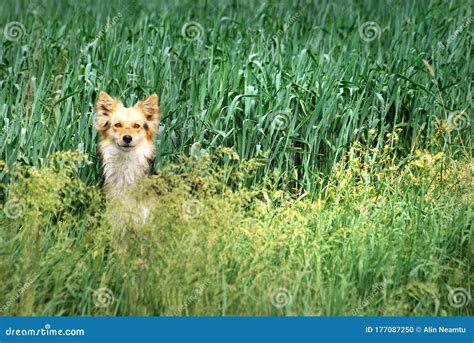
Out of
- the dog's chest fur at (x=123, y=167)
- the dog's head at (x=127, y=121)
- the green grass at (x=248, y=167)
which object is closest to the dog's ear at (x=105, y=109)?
the dog's head at (x=127, y=121)

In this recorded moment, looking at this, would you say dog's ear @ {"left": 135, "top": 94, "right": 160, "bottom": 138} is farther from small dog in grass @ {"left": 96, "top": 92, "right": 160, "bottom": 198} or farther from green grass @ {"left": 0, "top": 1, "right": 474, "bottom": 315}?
green grass @ {"left": 0, "top": 1, "right": 474, "bottom": 315}

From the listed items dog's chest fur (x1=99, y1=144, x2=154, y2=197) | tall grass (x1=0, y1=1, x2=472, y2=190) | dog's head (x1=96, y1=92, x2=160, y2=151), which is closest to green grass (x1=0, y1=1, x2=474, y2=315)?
tall grass (x1=0, y1=1, x2=472, y2=190)

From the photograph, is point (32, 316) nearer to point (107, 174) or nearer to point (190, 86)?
point (107, 174)

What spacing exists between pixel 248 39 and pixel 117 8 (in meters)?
1.94

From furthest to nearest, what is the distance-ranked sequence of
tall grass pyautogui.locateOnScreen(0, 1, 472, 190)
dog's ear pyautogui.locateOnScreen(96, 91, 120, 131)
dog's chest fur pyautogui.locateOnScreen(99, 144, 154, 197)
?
1. tall grass pyautogui.locateOnScreen(0, 1, 472, 190)
2. dog's ear pyautogui.locateOnScreen(96, 91, 120, 131)
3. dog's chest fur pyautogui.locateOnScreen(99, 144, 154, 197)

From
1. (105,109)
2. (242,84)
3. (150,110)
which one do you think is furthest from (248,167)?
(242,84)

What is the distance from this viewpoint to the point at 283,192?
699cm

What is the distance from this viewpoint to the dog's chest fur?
6.46 m

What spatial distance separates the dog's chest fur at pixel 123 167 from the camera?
6.46 metres

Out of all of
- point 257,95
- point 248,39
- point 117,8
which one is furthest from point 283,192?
point 117,8

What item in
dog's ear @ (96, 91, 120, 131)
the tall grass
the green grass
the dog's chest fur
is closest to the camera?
the green grass

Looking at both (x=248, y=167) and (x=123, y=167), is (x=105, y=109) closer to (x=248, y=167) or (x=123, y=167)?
(x=123, y=167)

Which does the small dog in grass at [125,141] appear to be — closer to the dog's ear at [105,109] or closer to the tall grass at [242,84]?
the dog's ear at [105,109]

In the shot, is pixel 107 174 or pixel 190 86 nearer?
pixel 107 174
